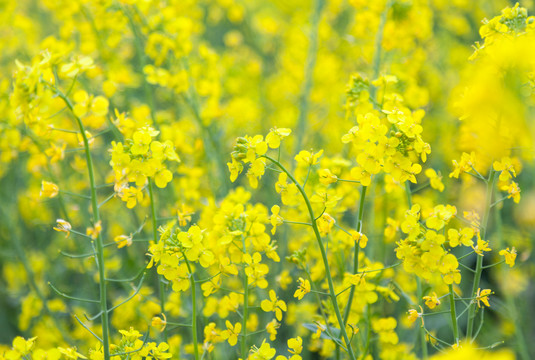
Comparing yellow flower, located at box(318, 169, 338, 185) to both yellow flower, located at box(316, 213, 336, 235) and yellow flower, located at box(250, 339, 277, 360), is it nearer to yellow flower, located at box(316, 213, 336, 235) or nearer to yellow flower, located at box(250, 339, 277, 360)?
yellow flower, located at box(316, 213, 336, 235)

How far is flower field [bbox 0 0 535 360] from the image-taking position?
1.46 meters

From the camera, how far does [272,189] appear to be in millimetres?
3479

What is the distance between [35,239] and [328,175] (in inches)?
138

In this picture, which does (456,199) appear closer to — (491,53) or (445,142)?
(445,142)

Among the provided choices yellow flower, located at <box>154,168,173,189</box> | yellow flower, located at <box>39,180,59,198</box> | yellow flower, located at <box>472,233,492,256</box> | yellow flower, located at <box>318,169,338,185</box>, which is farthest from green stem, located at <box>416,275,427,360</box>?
yellow flower, located at <box>39,180,59,198</box>

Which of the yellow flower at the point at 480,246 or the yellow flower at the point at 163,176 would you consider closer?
the yellow flower at the point at 480,246

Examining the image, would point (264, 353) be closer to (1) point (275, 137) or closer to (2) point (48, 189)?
(1) point (275, 137)

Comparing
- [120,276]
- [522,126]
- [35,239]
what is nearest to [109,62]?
[120,276]

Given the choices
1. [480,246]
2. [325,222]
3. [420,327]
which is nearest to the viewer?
[480,246]

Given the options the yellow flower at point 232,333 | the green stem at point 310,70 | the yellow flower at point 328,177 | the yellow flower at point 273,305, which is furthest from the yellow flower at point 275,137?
the green stem at point 310,70

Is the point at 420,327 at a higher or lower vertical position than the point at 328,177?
lower

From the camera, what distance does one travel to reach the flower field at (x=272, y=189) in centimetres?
146

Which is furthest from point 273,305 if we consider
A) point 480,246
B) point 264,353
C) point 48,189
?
point 48,189

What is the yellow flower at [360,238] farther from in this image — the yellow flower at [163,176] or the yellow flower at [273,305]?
the yellow flower at [163,176]
